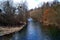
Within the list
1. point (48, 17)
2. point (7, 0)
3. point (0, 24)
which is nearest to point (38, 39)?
point (0, 24)

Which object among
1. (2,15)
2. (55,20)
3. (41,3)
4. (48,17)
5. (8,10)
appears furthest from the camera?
(41,3)

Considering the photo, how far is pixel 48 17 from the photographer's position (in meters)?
58.0

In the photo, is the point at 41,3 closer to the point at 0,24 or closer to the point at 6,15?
the point at 6,15

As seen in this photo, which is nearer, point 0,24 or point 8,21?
point 0,24

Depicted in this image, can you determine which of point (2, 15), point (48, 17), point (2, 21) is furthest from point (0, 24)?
point (48, 17)

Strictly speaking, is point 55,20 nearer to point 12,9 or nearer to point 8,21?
point 12,9

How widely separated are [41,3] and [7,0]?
43.4 m

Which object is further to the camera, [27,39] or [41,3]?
[41,3]

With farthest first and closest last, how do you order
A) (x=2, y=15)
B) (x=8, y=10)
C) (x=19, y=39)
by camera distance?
1. (x=8, y=10)
2. (x=2, y=15)
3. (x=19, y=39)

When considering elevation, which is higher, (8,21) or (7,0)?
(7,0)

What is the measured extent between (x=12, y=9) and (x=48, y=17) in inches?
748

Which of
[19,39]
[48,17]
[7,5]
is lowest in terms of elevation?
[48,17]

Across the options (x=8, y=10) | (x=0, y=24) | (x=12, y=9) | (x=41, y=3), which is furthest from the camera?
(x=41, y=3)

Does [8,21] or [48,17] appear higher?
[8,21]
